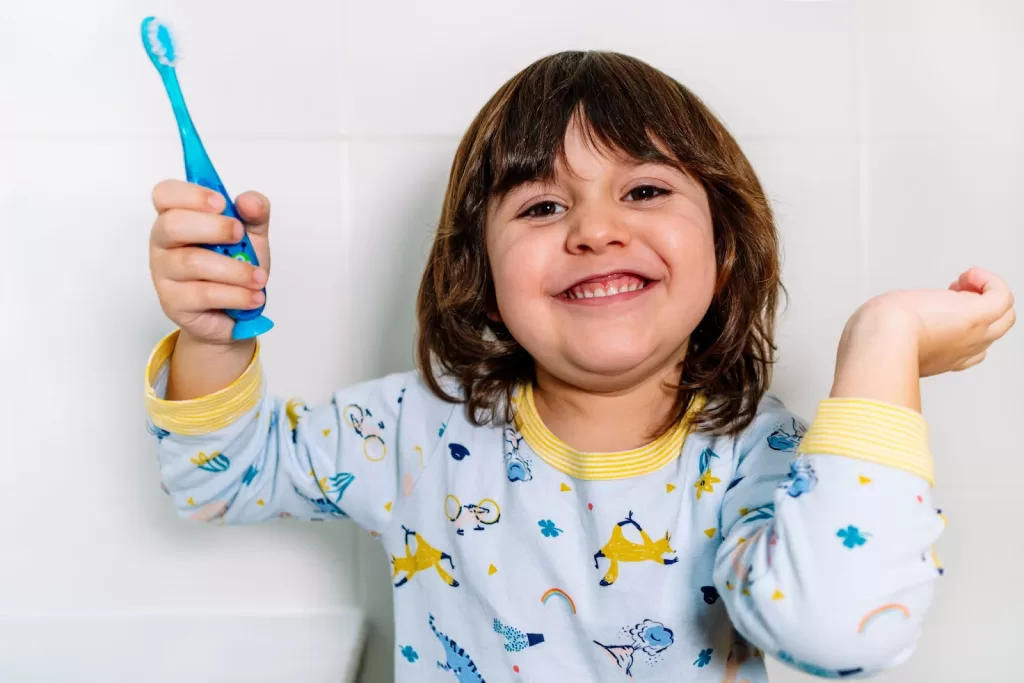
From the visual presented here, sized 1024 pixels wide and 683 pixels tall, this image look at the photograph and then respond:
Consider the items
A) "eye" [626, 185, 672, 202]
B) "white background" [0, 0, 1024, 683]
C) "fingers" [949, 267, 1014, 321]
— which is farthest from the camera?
"white background" [0, 0, 1024, 683]

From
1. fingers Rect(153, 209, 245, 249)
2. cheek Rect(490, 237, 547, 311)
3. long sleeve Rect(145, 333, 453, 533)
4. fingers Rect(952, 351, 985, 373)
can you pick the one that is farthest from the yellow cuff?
fingers Rect(952, 351, 985, 373)

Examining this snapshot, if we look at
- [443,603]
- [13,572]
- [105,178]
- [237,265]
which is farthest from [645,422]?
[13,572]

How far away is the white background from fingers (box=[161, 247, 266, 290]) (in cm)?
33

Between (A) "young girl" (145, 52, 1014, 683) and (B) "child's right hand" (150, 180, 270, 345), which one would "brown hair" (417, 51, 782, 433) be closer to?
(A) "young girl" (145, 52, 1014, 683)

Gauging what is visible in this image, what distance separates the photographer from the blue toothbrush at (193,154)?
2.06 ft

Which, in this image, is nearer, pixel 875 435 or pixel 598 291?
pixel 875 435

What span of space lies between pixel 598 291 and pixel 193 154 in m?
0.32

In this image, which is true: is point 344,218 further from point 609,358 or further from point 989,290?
point 989,290

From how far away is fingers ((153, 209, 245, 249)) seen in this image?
2.18ft

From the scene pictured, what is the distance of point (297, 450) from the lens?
833mm

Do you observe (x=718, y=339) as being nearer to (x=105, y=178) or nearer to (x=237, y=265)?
(x=237, y=265)

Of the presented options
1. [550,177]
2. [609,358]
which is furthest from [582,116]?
[609,358]

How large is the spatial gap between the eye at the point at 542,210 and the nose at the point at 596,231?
2cm

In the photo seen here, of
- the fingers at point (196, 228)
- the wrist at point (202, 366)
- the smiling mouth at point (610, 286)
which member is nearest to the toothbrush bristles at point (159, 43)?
the fingers at point (196, 228)
